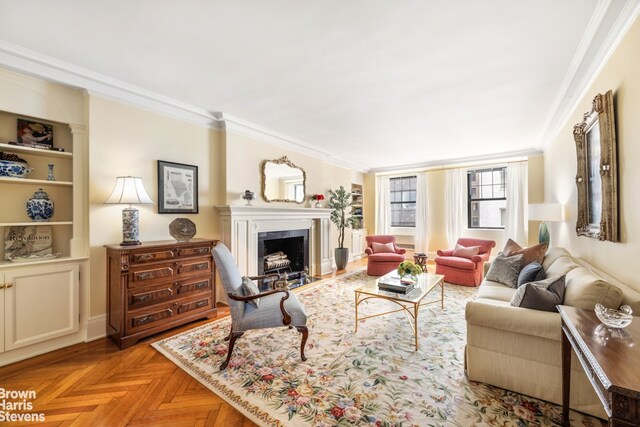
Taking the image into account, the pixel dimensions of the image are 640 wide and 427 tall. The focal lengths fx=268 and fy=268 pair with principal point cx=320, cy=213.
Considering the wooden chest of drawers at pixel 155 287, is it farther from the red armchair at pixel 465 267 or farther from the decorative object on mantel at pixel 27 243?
the red armchair at pixel 465 267

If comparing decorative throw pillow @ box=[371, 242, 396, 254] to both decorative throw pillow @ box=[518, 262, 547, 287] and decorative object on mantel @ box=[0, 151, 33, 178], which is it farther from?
decorative object on mantel @ box=[0, 151, 33, 178]

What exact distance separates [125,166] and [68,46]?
1.17 meters

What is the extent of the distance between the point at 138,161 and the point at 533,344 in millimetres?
4082

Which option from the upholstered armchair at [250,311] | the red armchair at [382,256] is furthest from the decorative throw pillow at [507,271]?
the upholstered armchair at [250,311]

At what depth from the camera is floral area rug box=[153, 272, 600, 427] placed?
5.57 feet

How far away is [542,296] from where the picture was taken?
1.87 m

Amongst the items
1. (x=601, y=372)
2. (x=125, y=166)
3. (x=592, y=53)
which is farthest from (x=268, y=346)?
(x=592, y=53)

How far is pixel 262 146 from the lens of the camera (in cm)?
445

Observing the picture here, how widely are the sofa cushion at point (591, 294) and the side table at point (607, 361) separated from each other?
101 mm

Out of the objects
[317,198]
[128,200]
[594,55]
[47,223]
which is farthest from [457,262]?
[47,223]

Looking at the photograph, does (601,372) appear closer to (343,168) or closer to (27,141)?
(27,141)

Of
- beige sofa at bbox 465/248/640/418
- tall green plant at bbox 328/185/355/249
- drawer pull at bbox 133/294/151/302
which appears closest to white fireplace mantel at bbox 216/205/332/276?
tall green plant at bbox 328/185/355/249

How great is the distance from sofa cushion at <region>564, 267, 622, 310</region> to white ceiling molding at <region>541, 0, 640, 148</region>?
5.72 ft

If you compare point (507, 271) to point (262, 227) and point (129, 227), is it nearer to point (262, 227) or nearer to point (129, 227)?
point (262, 227)
